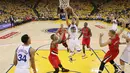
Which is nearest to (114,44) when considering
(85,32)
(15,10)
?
(85,32)

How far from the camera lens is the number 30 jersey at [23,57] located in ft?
17.7

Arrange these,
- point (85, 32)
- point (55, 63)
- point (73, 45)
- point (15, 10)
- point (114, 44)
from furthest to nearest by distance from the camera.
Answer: point (15, 10) < point (85, 32) < point (73, 45) < point (55, 63) < point (114, 44)

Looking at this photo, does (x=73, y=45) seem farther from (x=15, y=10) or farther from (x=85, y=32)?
(x=15, y=10)

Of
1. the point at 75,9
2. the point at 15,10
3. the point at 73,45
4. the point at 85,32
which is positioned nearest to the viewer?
the point at 73,45

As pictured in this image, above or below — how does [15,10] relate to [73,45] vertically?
below

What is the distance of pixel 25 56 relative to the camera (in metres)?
5.42

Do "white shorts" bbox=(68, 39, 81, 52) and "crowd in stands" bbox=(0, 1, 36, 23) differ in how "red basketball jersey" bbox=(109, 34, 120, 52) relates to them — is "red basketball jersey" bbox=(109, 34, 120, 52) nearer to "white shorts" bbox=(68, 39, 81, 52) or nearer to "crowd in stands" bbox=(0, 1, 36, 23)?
"white shorts" bbox=(68, 39, 81, 52)

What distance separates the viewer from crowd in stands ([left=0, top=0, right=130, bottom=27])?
102 ft

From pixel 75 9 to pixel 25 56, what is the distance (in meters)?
30.0

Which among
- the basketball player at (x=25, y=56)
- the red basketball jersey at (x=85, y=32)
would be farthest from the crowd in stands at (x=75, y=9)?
the basketball player at (x=25, y=56)

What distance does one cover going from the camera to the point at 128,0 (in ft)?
118

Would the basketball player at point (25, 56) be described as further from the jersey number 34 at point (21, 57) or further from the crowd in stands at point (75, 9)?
the crowd in stands at point (75, 9)

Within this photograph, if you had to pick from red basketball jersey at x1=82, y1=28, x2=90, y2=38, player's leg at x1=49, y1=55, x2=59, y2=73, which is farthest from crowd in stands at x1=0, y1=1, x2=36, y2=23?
player's leg at x1=49, y1=55, x2=59, y2=73

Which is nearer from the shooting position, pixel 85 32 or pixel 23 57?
pixel 23 57
